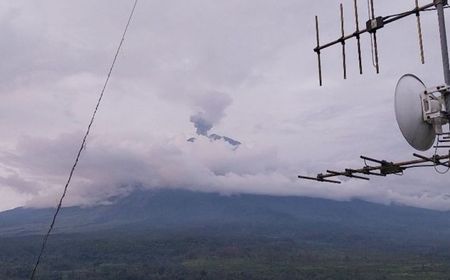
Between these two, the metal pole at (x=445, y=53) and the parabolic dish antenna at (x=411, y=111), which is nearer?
the metal pole at (x=445, y=53)

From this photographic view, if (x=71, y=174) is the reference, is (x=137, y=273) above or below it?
below

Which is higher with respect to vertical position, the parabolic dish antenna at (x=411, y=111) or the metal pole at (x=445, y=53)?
the metal pole at (x=445, y=53)

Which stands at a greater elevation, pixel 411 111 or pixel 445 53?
pixel 445 53

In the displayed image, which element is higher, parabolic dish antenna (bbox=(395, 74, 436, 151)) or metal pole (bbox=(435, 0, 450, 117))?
metal pole (bbox=(435, 0, 450, 117))

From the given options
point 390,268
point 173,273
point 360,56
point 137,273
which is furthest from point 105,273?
point 360,56

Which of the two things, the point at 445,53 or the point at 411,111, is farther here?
the point at 411,111

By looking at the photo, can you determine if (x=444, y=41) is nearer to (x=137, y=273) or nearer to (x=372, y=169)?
(x=372, y=169)

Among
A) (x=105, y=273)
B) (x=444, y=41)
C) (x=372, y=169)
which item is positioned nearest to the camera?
(x=444, y=41)

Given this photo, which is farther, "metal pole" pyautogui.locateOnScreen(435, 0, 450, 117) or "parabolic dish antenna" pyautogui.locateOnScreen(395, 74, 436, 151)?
"parabolic dish antenna" pyautogui.locateOnScreen(395, 74, 436, 151)
